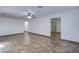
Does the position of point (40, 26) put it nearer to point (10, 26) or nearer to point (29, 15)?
point (29, 15)

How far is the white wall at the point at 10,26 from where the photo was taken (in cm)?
158

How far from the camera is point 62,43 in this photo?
161cm

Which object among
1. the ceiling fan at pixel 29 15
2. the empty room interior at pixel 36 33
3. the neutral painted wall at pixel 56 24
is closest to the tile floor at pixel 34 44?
the empty room interior at pixel 36 33

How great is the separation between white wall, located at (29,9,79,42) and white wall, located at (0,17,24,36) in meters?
0.19

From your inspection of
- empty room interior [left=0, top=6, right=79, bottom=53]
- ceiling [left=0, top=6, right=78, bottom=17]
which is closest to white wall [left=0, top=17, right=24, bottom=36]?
empty room interior [left=0, top=6, right=79, bottom=53]

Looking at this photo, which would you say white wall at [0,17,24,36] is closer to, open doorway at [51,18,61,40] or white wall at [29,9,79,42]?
white wall at [29,9,79,42]

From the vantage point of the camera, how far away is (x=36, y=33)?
1693 millimetres

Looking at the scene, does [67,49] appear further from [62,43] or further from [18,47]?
[18,47]

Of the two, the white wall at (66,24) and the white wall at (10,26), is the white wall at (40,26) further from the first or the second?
the white wall at (10,26)

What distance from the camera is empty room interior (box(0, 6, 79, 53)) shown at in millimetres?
1567

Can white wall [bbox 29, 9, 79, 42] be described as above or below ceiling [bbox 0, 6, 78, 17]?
below
